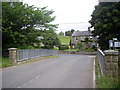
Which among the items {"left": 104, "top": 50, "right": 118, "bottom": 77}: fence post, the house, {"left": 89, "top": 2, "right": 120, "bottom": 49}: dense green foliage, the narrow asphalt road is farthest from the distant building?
{"left": 104, "top": 50, "right": 118, "bottom": 77}: fence post

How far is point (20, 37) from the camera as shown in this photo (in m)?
18.5

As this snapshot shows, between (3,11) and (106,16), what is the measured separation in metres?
11.9

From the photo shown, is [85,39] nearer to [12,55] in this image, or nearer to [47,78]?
[12,55]

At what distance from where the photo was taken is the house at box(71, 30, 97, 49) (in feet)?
192

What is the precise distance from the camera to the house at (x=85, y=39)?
5850 cm

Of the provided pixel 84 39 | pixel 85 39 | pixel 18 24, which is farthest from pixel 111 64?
pixel 84 39

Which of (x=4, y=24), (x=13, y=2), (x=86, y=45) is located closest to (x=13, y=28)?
(x=4, y=24)

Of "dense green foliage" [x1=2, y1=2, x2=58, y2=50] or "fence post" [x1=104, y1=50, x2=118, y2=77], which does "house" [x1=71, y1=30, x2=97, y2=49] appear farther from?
"fence post" [x1=104, y1=50, x2=118, y2=77]

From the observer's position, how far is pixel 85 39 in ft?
193

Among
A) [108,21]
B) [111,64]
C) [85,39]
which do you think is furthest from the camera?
[85,39]

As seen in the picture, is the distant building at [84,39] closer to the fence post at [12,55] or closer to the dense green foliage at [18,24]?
the dense green foliage at [18,24]

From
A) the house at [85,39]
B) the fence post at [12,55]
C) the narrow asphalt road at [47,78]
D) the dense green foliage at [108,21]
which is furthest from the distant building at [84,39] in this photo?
the narrow asphalt road at [47,78]

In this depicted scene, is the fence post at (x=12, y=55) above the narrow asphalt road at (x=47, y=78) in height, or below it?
above

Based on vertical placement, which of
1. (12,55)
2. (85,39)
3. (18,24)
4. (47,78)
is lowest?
(47,78)
